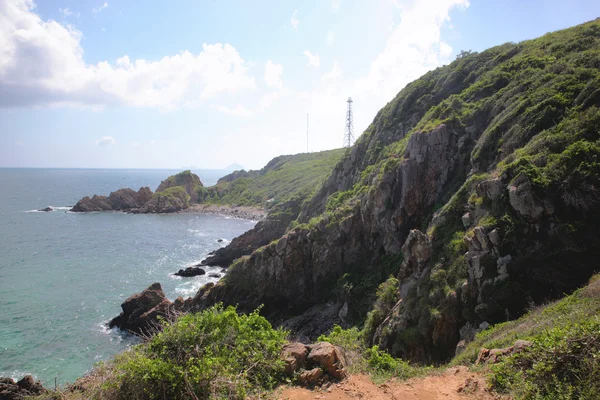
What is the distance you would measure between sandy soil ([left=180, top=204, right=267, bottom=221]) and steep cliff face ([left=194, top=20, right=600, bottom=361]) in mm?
66396

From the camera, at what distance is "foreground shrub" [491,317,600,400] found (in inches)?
273

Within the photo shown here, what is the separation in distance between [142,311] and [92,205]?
81.9 metres

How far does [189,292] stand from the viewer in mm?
43375

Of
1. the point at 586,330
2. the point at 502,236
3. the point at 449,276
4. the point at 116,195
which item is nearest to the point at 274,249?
the point at 449,276

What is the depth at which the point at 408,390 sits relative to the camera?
1032 cm

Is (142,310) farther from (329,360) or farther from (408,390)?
(408,390)

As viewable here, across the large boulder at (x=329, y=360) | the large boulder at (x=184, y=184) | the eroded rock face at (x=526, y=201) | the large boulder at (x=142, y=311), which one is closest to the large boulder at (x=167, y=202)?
the large boulder at (x=184, y=184)

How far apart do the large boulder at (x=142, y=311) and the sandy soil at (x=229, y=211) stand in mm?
64388

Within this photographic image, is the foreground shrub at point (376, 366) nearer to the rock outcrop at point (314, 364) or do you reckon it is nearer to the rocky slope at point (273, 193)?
the rock outcrop at point (314, 364)

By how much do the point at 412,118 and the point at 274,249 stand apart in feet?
76.6

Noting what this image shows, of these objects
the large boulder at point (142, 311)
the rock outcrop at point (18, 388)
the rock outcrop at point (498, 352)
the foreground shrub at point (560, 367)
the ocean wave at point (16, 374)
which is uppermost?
the foreground shrub at point (560, 367)

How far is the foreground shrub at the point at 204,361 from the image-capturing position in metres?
8.05

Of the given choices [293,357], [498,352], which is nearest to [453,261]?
[498,352]

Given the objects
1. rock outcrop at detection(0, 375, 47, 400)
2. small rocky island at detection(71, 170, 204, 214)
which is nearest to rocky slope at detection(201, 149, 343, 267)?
small rocky island at detection(71, 170, 204, 214)
